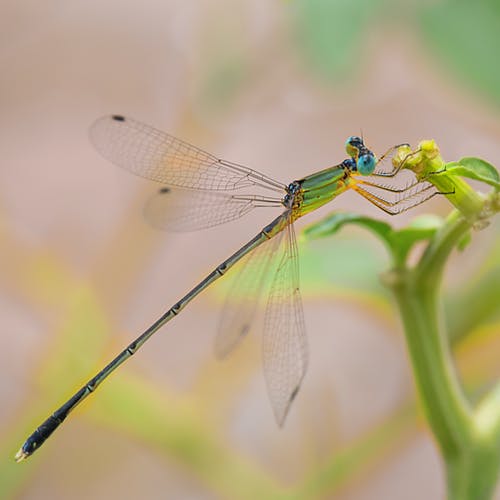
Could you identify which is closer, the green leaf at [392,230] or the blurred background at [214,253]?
the green leaf at [392,230]

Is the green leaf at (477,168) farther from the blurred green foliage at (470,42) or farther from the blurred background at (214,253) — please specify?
the blurred green foliage at (470,42)

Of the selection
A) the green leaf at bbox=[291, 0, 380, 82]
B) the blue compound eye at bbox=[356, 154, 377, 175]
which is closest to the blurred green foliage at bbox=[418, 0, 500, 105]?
the green leaf at bbox=[291, 0, 380, 82]

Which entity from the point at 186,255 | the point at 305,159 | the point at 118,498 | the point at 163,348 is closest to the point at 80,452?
the point at 118,498

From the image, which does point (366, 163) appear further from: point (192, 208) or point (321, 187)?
point (192, 208)

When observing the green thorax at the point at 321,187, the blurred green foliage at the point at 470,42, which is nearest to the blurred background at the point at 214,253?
the blurred green foliage at the point at 470,42

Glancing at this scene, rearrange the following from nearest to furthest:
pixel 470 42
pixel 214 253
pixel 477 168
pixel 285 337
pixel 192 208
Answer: pixel 477 168 < pixel 285 337 < pixel 470 42 < pixel 192 208 < pixel 214 253

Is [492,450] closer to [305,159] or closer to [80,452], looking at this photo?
[80,452]

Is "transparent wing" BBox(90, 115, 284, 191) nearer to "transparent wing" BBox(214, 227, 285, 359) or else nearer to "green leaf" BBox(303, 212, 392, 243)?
"transparent wing" BBox(214, 227, 285, 359)

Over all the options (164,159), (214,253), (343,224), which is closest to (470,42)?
(164,159)
